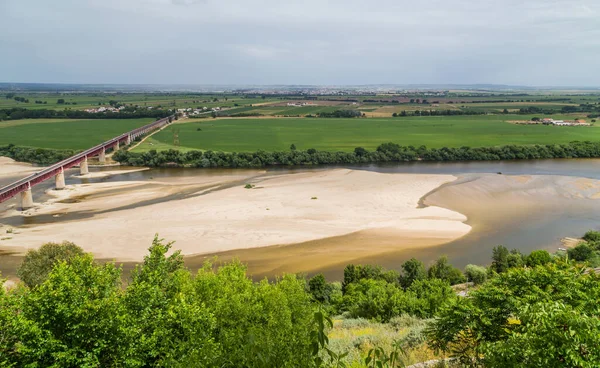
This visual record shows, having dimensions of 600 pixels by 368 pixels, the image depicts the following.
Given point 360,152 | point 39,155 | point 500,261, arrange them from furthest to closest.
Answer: point 360,152 < point 39,155 < point 500,261

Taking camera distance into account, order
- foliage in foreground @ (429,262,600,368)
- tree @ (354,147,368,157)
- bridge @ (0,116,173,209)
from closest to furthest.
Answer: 1. foliage in foreground @ (429,262,600,368)
2. bridge @ (0,116,173,209)
3. tree @ (354,147,368,157)

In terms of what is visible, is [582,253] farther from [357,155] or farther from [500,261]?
[357,155]

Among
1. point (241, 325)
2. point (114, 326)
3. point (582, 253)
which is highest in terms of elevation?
point (114, 326)

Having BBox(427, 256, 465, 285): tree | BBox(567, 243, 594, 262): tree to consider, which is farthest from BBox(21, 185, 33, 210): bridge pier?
BBox(567, 243, 594, 262): tree

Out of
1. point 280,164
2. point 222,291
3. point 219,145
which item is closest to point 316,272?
point 222,291

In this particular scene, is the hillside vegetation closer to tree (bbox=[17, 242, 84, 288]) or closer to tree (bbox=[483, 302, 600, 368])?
tree (bbox=[483, 302, 600, 368])

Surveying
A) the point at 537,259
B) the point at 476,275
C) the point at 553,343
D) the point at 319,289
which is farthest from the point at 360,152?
the point at 553,343

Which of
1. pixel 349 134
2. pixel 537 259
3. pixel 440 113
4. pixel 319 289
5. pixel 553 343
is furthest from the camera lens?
pixel 440 113
